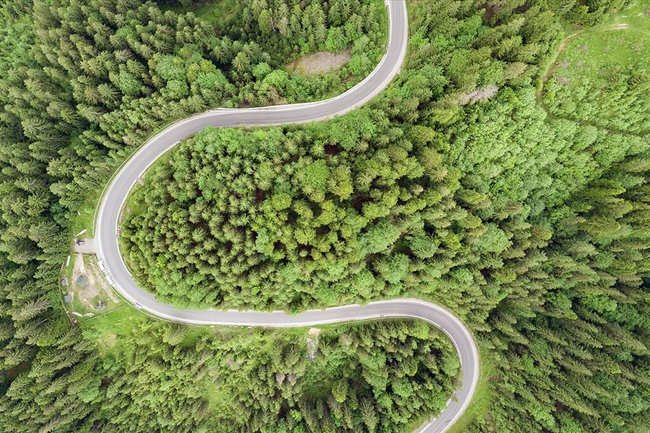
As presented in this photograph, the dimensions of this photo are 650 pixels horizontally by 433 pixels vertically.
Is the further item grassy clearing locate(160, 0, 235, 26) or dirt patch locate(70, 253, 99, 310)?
grassy clearing locate(160, 0, 235, 26)

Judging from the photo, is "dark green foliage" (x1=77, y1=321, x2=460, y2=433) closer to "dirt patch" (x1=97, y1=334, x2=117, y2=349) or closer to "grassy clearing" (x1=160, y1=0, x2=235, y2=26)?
"dirt patch" (x1=97, y1=334, x2=117, y2=349)

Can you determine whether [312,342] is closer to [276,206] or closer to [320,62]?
[276,206]

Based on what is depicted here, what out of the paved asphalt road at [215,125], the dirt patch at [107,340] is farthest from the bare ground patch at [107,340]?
the paved asphalt road at [215,125]

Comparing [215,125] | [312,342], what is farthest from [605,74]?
[312,342]

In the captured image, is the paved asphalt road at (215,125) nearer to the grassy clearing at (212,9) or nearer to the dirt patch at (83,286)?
the dirt patch at (83,286)

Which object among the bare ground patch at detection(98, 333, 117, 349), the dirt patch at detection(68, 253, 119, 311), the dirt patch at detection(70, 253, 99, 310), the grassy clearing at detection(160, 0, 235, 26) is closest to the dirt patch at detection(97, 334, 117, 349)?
the bare ground patch at detection(98, 333, 117, 349)

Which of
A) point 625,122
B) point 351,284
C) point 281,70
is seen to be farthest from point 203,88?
point 625,122

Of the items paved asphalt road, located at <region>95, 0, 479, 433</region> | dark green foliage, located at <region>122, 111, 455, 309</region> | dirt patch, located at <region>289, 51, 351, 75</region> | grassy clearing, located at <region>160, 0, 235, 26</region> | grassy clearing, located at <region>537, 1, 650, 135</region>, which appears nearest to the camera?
dark green foliage, located at <region>122, 111, 455, 309</region>
